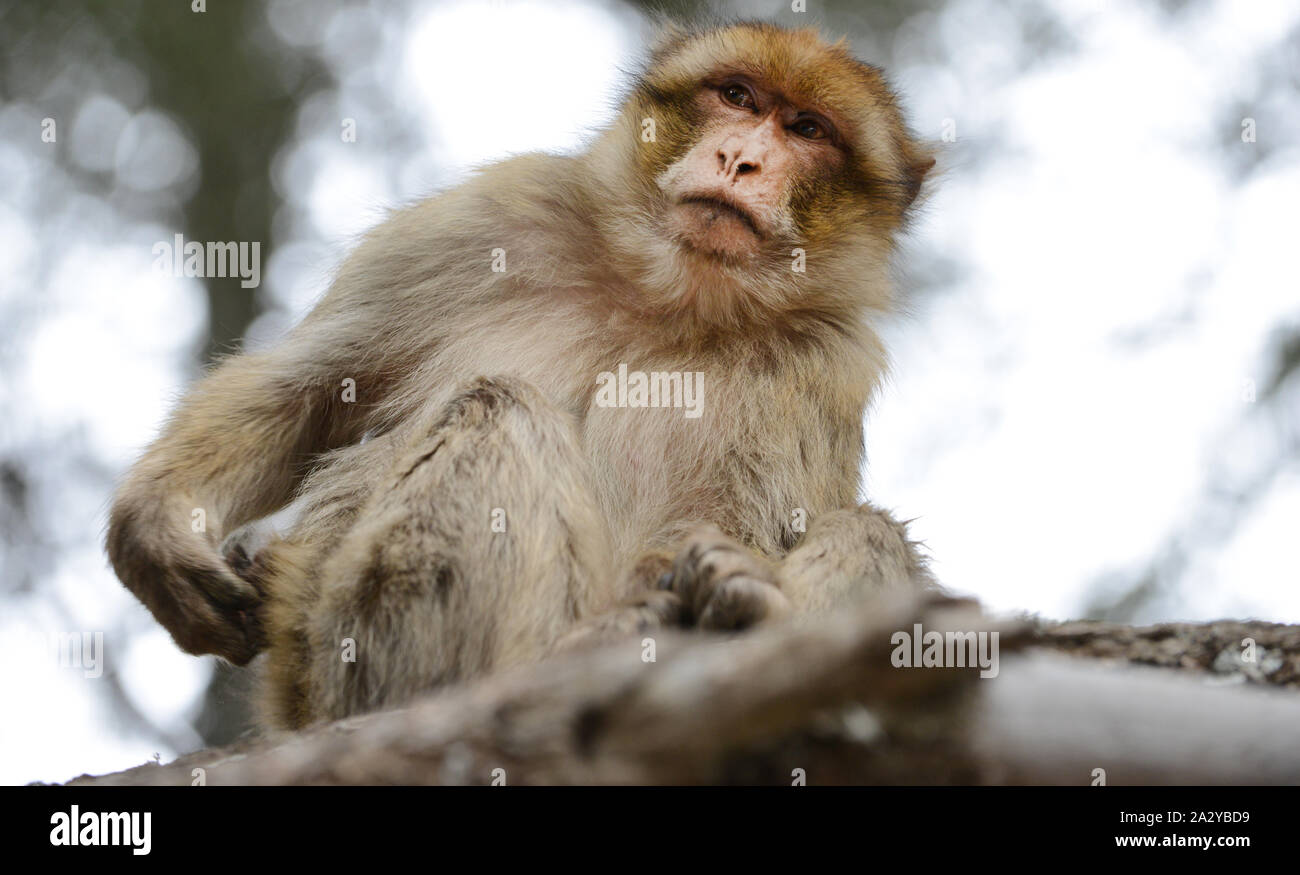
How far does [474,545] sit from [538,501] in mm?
252

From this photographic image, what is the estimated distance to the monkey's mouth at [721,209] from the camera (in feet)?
16.2

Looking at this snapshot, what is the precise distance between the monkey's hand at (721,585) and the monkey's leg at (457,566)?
1.10 feet

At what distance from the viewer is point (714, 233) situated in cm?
491

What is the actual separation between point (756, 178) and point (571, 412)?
45.4 inches

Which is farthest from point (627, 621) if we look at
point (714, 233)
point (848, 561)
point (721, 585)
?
point (714, 233)

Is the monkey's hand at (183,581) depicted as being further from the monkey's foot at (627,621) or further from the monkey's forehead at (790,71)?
the monkey's forehead at (790,71)

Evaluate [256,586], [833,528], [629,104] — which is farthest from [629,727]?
[629,104]

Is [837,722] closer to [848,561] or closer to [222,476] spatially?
[848,561]

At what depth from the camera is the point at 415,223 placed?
5191mm

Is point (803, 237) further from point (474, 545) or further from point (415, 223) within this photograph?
point (474, 545)

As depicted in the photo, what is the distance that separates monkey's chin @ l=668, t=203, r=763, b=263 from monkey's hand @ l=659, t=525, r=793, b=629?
1267 mm

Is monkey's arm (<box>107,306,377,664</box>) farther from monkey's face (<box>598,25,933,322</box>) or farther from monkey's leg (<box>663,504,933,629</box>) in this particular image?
monkey's leg (<box>663,504,933,629</box>)

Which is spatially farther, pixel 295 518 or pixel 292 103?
pixel 292 103

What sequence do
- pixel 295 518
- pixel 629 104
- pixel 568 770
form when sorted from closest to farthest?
pixel 568 770 → pixel 295 518 → pixel 629 104
